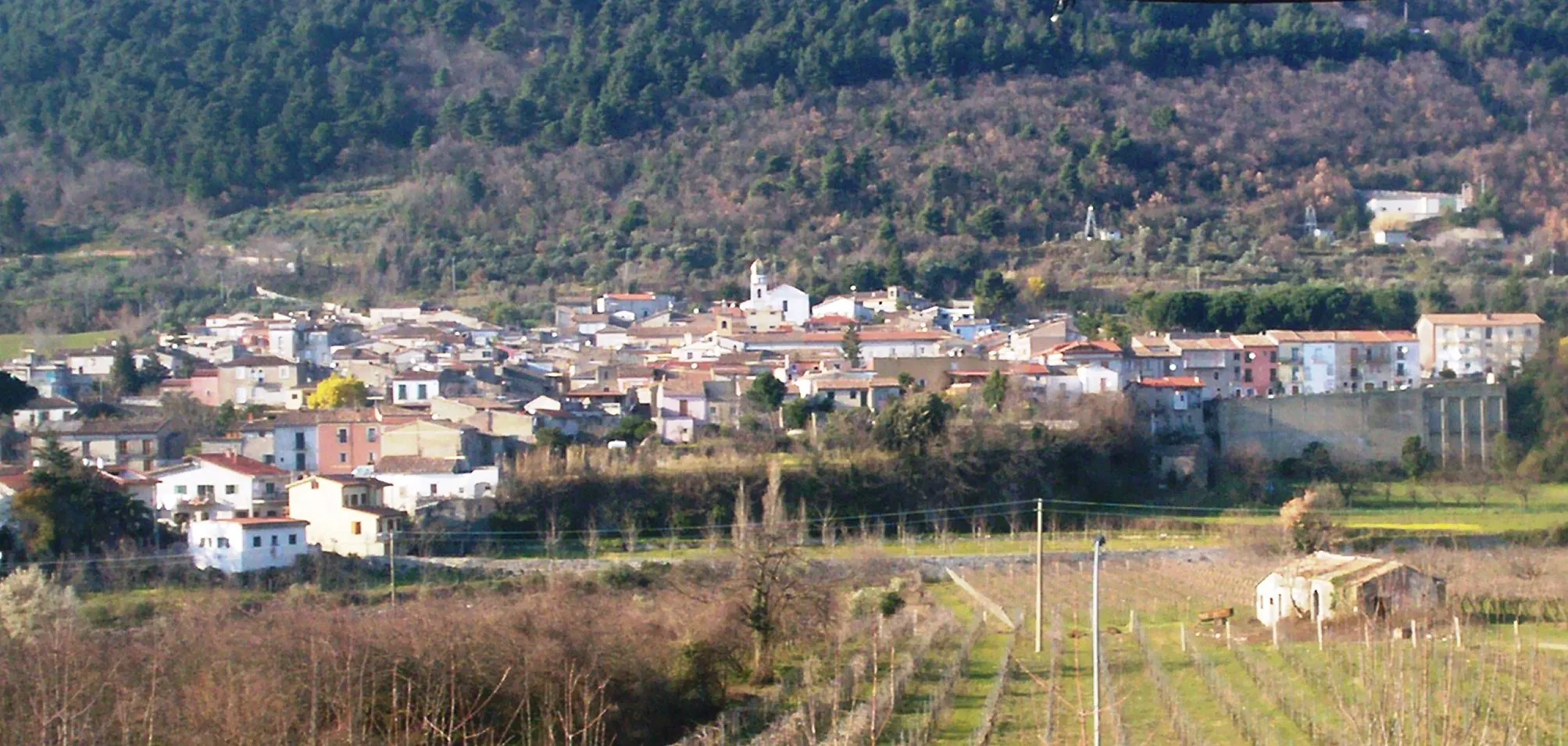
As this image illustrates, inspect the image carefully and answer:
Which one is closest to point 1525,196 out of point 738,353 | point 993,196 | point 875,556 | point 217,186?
point 993,196

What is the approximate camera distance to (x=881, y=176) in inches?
2142

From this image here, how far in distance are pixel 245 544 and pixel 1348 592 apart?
10.7 m

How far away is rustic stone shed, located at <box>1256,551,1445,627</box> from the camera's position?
21.4 metres

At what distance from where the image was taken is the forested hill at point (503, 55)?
58594 mm

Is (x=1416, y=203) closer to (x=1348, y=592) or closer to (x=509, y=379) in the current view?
(x=509, y=379)

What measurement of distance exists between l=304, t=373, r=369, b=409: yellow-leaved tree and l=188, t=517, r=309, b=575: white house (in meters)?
8.68

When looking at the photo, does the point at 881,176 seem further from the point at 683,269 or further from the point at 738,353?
the point at 738,353

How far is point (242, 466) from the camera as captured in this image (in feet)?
90.2

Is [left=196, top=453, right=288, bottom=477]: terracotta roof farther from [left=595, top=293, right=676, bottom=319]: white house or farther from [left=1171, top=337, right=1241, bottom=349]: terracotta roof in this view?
[left=595, top=293, right=676, bottom=319]: white house

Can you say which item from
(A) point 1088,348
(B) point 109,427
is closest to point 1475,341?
(A) point 1088,348

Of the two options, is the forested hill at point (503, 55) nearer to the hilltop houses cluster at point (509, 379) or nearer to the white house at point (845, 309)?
the hilltop houses cluster at point (509, 379)

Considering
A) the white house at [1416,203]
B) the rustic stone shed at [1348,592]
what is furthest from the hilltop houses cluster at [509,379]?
the white house at [1416,203]

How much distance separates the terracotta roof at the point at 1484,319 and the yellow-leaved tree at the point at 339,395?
17431 millimetres

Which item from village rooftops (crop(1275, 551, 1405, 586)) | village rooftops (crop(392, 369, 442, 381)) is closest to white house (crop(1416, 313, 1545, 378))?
village rooftops (crop(392, 369, 442, 381))
